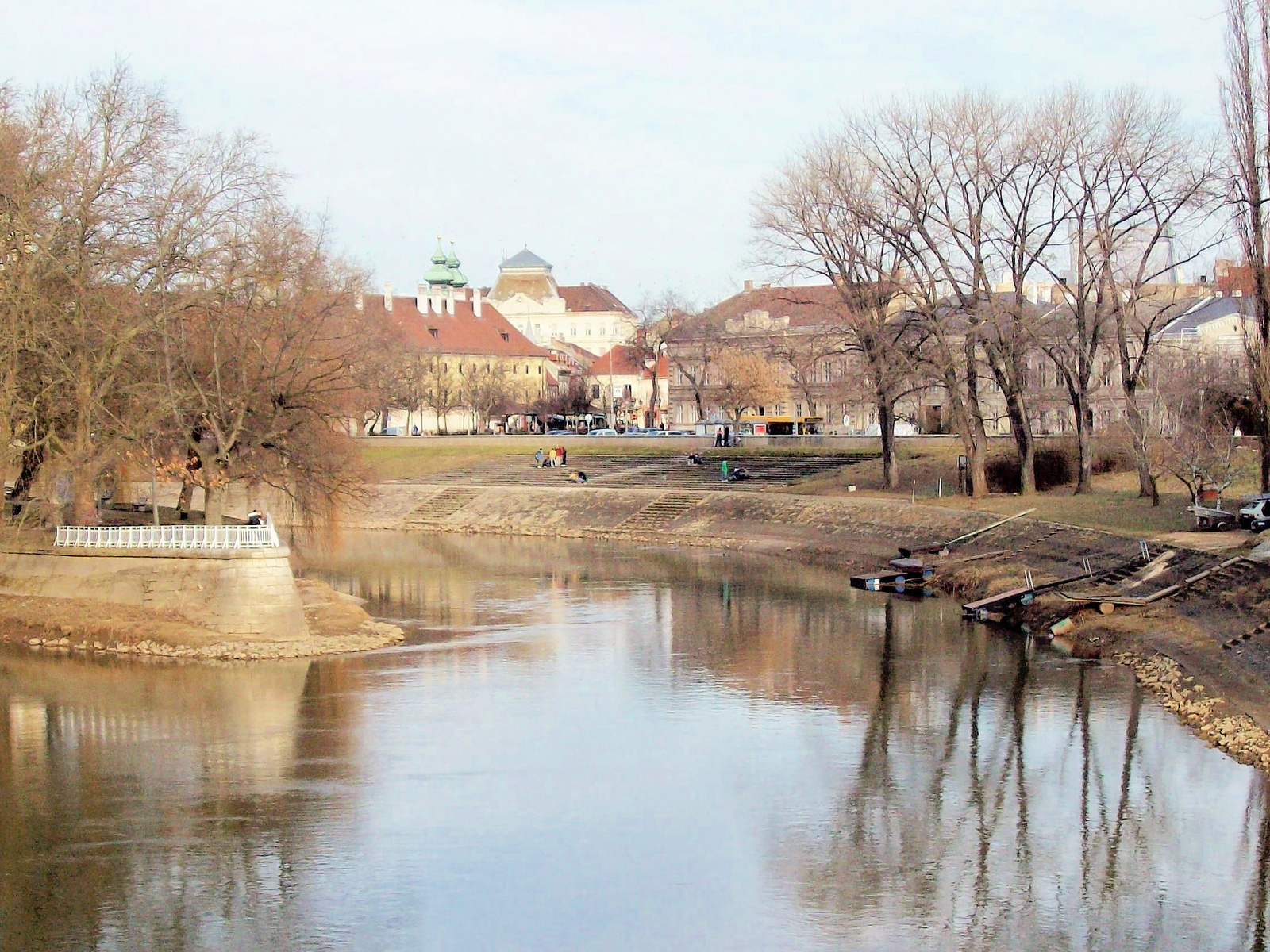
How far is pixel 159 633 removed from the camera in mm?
34031

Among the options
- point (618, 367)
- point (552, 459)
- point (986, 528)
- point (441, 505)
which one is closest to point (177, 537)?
point (986, 528)

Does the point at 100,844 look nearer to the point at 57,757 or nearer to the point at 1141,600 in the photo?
the point at 57,757

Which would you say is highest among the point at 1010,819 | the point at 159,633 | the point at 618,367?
the point at 618,367

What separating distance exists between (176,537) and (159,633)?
2290 mm

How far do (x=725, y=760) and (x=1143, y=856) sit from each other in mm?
7368

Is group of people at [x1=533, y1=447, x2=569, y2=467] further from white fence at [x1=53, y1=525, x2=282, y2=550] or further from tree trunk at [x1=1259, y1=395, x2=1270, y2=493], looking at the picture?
tree trunk at [x1=1259, y1=395, x2=1270, y2=493]

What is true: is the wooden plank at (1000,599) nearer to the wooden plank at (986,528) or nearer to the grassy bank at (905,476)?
the grassy bank at (905,476)

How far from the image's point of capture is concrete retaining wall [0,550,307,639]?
33.8 metres

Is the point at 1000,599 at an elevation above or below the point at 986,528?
below

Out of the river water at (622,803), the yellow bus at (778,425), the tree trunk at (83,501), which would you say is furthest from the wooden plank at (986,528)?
the yellow bus at (778,425)

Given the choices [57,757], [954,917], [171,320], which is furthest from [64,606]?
[954,917]

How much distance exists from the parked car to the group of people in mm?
44950

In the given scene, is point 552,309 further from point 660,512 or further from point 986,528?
point 986,528

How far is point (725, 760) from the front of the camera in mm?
Result: 24938
